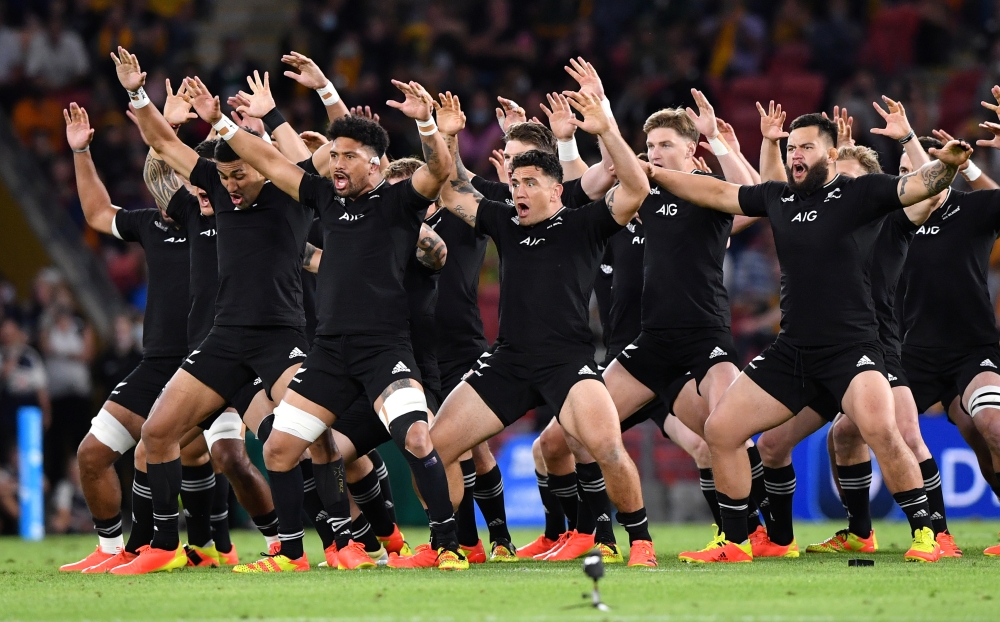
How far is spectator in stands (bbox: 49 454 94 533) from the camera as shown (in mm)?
16969

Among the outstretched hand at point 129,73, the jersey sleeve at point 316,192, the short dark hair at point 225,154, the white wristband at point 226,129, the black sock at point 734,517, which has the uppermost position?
the outstretched hand at point 129,73

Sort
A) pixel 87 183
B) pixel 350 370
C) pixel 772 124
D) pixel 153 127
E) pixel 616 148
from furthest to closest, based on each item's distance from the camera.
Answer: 1. pixel 87 183
2. pixel 772 124
3. pixel 153 127
4. pixel 350 370
5. pixel 616 148

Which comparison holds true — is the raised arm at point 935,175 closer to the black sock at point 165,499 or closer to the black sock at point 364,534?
the black sock at point 364,534

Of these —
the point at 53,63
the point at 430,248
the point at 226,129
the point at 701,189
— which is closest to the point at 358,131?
the point at 226,129

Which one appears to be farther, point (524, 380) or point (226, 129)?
Answer: point (226, 129)

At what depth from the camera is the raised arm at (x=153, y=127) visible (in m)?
9.83

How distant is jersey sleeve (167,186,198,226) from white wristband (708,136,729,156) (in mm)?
3805

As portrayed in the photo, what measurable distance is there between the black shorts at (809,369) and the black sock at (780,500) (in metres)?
0.89

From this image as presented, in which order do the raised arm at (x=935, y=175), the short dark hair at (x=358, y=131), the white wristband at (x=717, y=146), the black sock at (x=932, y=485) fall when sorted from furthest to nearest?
the white wristband at (x=717, y=146)
the black sock at (x=932, y=485)
the short dark hair at (x=358, y=131)
the raised arm at (x=935, y=175)

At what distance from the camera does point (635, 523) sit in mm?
9172

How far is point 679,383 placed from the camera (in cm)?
1015

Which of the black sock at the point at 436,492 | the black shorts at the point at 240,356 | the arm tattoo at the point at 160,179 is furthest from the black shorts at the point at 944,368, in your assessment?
the arm tattoo at the point at 160,179

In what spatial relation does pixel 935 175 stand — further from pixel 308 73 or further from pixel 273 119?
pixel 273 119

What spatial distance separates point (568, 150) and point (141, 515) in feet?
13.2
